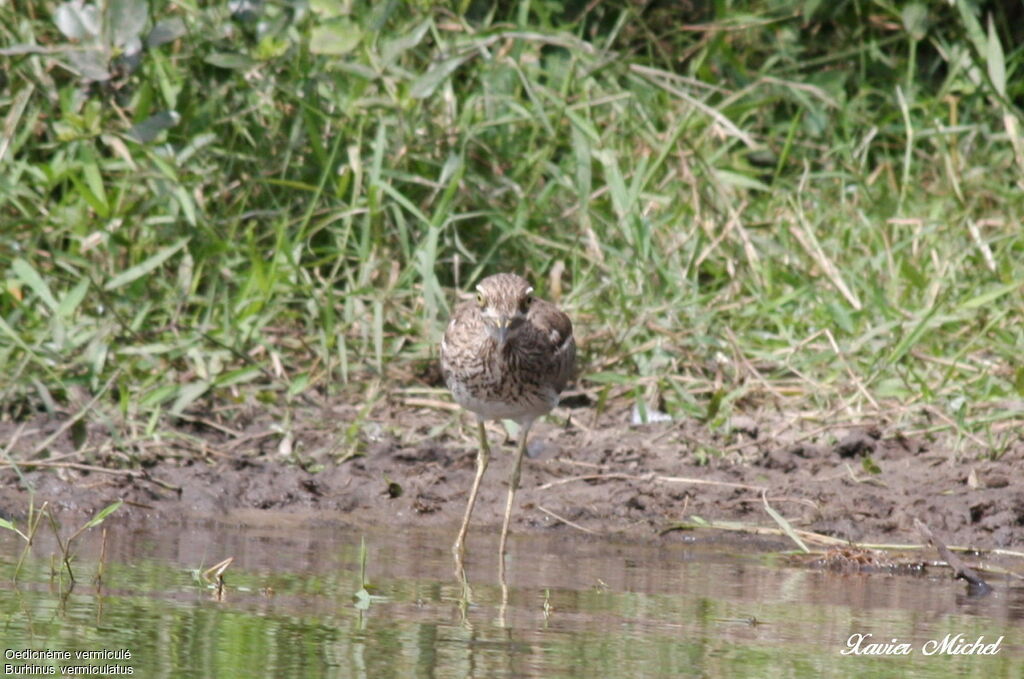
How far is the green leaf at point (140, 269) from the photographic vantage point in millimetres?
7254

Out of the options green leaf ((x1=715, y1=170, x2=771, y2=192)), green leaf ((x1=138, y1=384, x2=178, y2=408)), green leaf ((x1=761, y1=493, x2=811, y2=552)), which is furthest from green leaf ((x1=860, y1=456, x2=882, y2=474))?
green leaf ((x1=138, y1=384, x2=178, y2=408))

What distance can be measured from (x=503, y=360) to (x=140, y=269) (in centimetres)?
211

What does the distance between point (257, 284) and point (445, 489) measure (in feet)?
4.80

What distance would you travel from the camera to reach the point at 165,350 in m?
7.03

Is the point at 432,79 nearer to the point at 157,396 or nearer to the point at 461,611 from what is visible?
the point at 157,396

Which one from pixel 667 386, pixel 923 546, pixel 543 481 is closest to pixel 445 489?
pixel 543 481

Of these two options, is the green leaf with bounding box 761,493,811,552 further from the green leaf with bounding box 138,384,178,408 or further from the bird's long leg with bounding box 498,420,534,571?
the green leaf with bounding box 138,384,178,408

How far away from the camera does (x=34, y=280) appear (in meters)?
7.02

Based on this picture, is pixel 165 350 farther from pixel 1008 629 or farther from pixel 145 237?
pixel 1008 629

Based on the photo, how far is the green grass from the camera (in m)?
7.09

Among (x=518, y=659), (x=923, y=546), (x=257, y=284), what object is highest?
(x=257, y=284)

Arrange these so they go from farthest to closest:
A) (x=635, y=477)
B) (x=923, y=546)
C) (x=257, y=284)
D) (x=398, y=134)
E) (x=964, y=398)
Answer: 1. (x=398, y=134)
2. (x=257, y=284)
3. (x=964, y=398)
4. (x=635, y=477)
5. (x=923, y=546)

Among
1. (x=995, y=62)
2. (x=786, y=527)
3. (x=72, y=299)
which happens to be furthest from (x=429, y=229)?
(x=995, y=62)

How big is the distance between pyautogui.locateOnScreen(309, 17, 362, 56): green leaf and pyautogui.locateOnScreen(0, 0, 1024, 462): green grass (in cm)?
2
